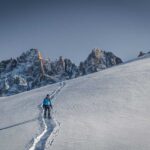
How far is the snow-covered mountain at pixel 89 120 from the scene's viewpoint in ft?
70.7

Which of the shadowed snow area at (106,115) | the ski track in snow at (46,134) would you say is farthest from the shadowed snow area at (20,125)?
the shadowed snow area at (106,115)

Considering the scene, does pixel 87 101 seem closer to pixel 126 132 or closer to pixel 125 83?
pixel 125 83

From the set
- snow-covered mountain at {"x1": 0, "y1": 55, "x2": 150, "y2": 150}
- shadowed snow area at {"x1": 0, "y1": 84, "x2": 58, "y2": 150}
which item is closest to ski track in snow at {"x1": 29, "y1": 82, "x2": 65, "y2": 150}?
snow-covered mountain at {"x1": 0, "y1": 55, "x2": 150, "y2": 150}

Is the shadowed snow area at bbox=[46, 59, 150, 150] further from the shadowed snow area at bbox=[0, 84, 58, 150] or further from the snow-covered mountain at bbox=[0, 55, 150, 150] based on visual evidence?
the shadowed snow area at bbox=[0, 84, 58, 150]

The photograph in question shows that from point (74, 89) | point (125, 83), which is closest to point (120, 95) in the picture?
point (125, 83)

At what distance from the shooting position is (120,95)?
120ft

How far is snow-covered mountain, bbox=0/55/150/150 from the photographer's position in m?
21.5

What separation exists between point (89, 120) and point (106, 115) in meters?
2.14

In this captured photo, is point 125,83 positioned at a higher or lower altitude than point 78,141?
higher

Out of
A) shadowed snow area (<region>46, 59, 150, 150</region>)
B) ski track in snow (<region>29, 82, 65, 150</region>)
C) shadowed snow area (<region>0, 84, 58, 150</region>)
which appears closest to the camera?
shadowed snow area (<region>46, 59, 150, 150</region>)

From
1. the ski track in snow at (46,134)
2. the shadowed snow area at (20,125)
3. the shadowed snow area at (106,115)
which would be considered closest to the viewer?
the shadowed snow area at (106,115)

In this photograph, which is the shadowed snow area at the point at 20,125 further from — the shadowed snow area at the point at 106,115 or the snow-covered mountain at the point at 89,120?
the shadowed snow area at the point at 106,115

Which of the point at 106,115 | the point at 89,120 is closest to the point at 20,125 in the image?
the point at 89,120

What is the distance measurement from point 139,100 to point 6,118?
11.3 meters
